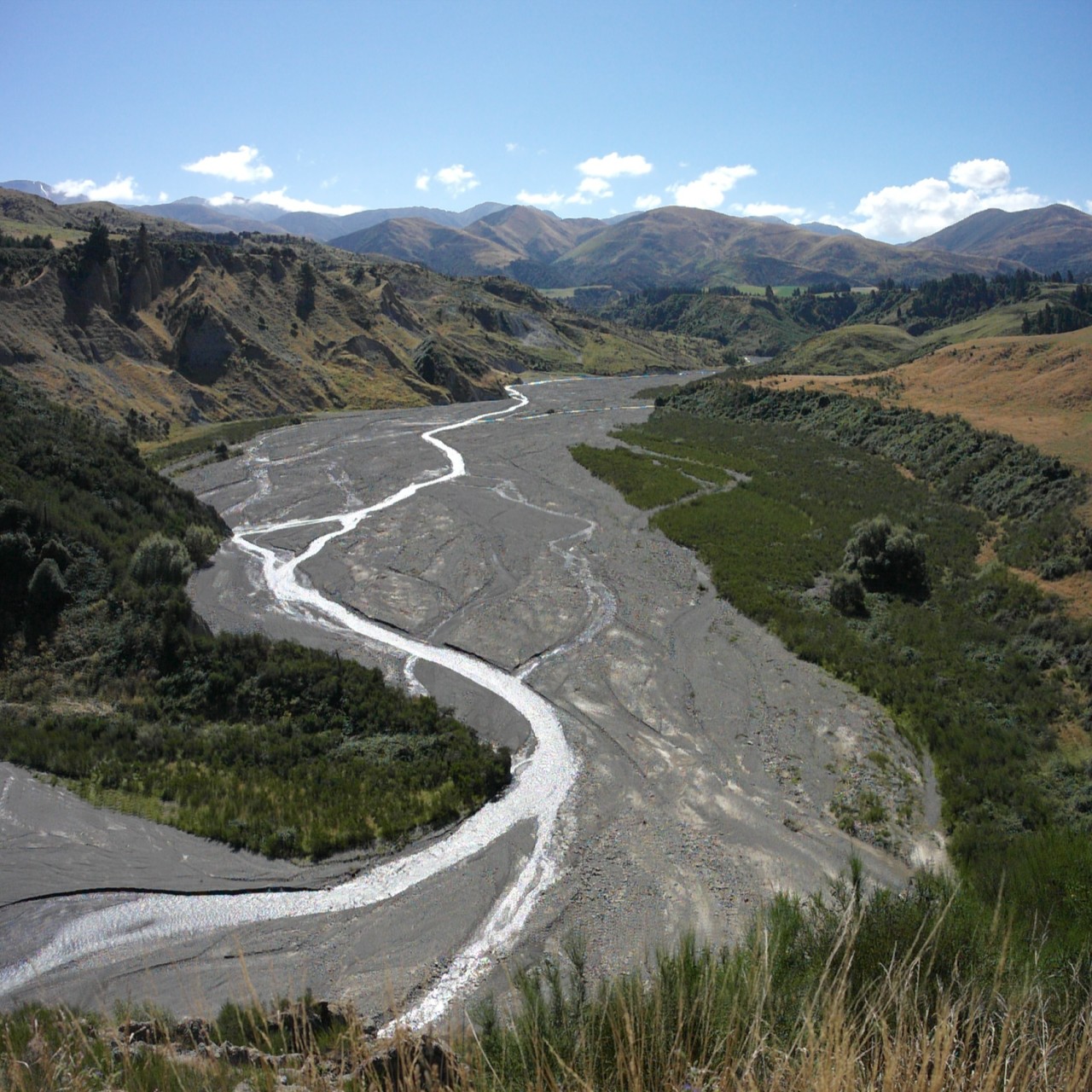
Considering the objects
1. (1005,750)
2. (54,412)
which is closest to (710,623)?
(1005,750)

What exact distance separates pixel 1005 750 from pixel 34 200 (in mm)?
186448

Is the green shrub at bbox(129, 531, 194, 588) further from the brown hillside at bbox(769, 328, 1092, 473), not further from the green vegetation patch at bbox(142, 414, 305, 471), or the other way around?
the brown hillside at bbox(769, 328, 1092, 473)

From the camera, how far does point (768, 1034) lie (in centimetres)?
400

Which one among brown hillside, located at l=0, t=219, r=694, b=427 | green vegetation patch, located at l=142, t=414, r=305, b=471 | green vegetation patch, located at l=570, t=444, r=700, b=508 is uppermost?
brown hillside, located at l=0, t=219, r=694, b=427

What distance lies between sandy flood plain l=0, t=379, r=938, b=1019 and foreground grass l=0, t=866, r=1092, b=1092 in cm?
86

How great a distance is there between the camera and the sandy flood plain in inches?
522

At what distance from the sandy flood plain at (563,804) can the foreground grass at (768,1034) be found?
2.83 ft

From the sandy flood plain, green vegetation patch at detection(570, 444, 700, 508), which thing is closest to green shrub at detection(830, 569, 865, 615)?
the sandy flood plain

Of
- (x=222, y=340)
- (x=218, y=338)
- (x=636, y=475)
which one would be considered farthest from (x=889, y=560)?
(x=218, y=338)

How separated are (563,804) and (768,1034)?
48.1 feet

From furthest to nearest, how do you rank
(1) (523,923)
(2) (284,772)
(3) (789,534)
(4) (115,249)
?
1. (4) (115,249)
2. (3) (789,534)
3. (2) (284,772)
4. (1) (523,923)

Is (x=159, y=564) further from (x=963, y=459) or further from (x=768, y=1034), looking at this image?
(x=963, y=459)

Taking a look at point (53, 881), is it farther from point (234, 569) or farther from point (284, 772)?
point (234, 569)

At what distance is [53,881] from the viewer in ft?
48.4
